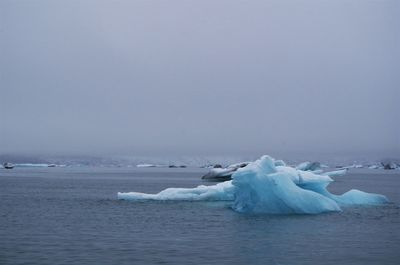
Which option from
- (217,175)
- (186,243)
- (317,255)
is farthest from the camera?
(217,175)

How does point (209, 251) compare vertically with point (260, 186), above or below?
below

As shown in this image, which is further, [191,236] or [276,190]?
[276,190]

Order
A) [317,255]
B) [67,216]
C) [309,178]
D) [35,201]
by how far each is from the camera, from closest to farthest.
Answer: [317,255], [67,216], [309,178], [35,201]

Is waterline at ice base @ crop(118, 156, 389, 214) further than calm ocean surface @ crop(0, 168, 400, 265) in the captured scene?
Yes

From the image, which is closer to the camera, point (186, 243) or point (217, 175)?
point (186, 243)

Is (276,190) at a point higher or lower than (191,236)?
higher

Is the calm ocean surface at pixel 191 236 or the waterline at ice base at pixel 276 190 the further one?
the waterline at ice base at pixel 276 190

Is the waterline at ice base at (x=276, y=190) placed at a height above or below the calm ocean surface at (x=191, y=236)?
above

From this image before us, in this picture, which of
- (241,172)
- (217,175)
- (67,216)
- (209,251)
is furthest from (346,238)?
(217,175)

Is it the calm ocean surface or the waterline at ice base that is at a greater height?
the waterline at ice base

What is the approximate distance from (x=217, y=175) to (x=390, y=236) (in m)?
49.6

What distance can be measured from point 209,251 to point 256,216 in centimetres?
1024

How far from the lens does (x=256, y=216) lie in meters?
27.4

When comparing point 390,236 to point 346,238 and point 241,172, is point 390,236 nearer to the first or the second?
point 346,238
